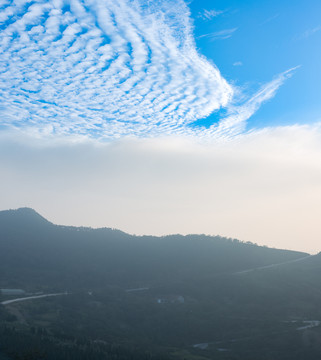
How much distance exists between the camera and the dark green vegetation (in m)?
50.1

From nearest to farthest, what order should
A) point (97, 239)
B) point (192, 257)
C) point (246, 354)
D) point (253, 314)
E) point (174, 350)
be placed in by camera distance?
point (246, 354), point (174, 350), point (253, 314), point (192, 257), point (97, 239)

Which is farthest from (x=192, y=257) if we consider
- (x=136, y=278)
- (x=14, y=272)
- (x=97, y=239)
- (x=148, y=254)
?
(x=14, y=272)

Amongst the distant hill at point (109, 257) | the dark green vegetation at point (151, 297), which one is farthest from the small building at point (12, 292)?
the distant hill at point (109, 257)

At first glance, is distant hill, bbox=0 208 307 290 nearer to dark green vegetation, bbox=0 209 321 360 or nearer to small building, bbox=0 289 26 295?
dark green vegetation, bbox=0 209 321 360

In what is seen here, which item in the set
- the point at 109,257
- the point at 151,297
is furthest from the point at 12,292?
the point at 109,257

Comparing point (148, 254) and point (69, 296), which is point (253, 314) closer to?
point (69, 296)

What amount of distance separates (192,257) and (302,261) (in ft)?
128

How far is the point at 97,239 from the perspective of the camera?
563 feet

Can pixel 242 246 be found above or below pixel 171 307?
above

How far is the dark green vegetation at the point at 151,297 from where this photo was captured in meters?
50.1

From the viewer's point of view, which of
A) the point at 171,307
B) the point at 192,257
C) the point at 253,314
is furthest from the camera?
the point at 192,257

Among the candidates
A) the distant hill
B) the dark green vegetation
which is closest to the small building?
the dark green vegetation

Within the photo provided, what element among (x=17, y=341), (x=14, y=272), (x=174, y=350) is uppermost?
(x=14, y=272)

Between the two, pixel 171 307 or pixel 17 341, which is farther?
pixel 171 307
